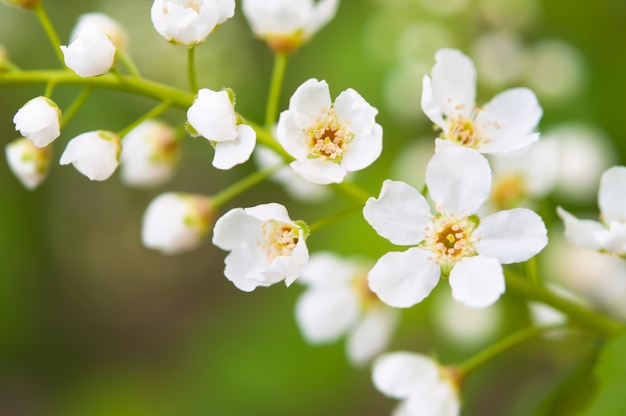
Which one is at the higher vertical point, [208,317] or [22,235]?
[22,235]

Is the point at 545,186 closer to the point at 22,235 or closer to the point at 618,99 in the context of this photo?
the point at 618,99

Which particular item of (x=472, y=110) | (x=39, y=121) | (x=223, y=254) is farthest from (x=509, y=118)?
(x=223, y=254)

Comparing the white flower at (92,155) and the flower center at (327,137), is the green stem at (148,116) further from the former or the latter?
the flower center at (327,137)

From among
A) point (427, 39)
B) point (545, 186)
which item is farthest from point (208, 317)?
point (545, 186)


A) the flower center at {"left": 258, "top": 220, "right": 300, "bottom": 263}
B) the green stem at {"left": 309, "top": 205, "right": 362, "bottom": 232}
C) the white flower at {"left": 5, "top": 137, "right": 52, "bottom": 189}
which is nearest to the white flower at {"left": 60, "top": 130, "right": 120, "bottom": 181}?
the white flower at {"left": 5, "top": 137, "right": 52, "bottom": 189}

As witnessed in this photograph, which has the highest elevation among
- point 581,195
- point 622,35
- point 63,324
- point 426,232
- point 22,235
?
point 426,232

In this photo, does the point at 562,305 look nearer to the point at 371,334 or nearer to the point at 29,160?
the point at 371,334
